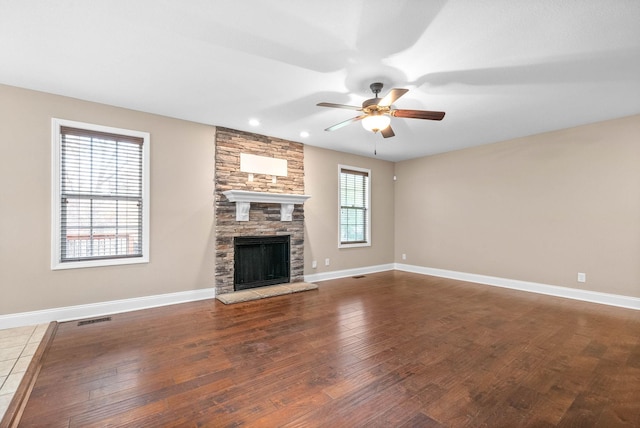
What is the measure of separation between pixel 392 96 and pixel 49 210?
4.13 metres

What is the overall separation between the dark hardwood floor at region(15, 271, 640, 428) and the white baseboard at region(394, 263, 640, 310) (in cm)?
26

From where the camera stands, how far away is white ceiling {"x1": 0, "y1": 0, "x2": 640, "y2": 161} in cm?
211

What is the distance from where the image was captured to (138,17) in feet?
7.22

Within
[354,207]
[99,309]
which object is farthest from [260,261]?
[354,207]

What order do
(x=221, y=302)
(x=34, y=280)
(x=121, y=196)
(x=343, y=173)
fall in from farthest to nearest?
(x=343, y=173)
(x=221, y=302)
(x=121, y=196)
(x=34, y=280)

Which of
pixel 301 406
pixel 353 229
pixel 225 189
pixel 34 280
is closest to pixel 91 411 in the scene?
pixel 301 406

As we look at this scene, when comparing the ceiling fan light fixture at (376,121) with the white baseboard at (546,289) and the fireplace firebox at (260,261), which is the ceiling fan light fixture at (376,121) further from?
the white baseboard at (546,289)

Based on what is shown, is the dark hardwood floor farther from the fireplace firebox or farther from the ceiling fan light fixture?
the ceiling fan light fixture

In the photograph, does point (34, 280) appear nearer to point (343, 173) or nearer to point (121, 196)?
point (121, 196)

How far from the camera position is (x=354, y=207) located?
656 cm

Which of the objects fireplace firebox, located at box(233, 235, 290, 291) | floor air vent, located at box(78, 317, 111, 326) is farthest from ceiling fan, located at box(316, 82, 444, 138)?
floor air vent, located at box(78, 317, 111, 326)

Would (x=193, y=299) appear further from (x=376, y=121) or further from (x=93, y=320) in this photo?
(x=376, y=121)

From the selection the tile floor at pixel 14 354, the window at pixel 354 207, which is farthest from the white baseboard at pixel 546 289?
the tile floor at pixel 14 354

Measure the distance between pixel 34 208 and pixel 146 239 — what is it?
3.96 ft
